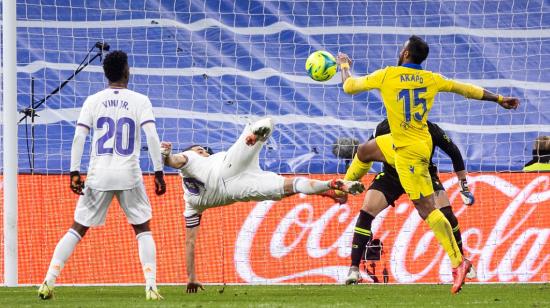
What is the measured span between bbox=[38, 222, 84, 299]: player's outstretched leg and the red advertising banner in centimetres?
390

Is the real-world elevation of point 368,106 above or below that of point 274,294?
above

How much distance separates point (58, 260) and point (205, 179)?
1.87 m

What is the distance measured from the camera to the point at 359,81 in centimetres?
1028

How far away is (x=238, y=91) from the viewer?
1762 centimetres

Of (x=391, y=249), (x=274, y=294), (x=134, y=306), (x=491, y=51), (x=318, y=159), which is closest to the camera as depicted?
(x=134, y=306)

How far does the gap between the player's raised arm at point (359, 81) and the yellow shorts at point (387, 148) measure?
1.19 metres

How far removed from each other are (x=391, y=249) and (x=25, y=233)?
425cm

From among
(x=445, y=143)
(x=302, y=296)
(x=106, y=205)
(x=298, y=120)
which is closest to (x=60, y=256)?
(x=106, y=205)

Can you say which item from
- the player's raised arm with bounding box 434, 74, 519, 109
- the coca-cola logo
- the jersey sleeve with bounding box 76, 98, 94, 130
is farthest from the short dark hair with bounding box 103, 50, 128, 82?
the coca-cola logo

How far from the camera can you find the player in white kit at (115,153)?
9.52m

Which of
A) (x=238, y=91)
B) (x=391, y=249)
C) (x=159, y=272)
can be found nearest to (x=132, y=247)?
(x=159, y=272)

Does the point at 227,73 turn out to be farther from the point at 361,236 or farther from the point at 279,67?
the point at 361,236

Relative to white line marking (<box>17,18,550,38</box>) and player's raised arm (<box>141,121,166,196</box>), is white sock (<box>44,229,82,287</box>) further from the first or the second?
white line marking (<box>17,18,550,38</box>)

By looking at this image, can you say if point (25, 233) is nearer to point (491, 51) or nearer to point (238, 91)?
point (238, 91)
